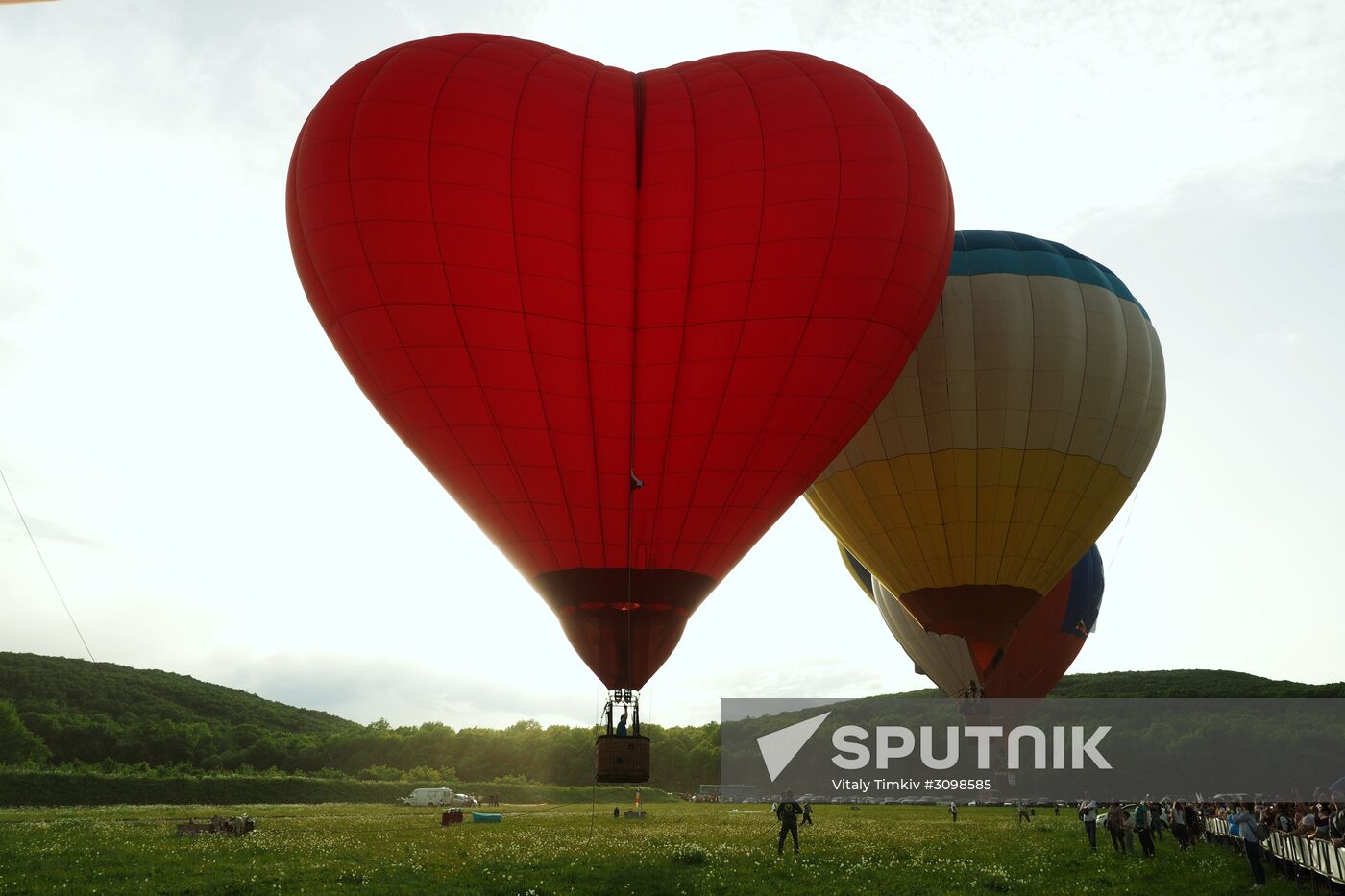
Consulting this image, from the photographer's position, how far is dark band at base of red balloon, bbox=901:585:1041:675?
821 inches

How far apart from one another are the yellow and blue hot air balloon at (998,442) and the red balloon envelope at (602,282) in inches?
246

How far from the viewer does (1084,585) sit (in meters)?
31.9

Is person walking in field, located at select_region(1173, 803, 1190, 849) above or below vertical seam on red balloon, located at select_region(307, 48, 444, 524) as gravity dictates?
below


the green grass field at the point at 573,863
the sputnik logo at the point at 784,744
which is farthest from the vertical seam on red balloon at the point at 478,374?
the sputnik logo at the point at 784,744

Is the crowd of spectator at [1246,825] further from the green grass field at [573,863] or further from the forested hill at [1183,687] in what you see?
the forested hill at [1183,687]

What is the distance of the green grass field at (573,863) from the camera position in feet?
38.4

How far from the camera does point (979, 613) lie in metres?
20.9

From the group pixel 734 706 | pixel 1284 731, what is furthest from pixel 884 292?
pixel 1284 731

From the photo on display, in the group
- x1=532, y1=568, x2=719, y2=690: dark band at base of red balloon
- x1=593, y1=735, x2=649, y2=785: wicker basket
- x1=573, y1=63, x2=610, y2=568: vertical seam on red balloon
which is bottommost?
x1=593, y1=735, x2=649, y2=785: wicker basket

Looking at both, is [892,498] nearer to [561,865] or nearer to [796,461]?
[796,461]

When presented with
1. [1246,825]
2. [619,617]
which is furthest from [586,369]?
[1246,825]

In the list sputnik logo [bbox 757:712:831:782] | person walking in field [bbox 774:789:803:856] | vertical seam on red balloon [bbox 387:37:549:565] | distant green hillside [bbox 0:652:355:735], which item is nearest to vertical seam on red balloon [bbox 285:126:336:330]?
vertical seam on red balloon [bbox 387:37:549:565]

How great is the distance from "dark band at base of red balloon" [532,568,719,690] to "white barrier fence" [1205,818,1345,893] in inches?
309

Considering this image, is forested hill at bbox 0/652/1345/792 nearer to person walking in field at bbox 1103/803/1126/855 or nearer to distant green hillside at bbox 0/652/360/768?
distant green hillside at bbox 0/652/360/768
